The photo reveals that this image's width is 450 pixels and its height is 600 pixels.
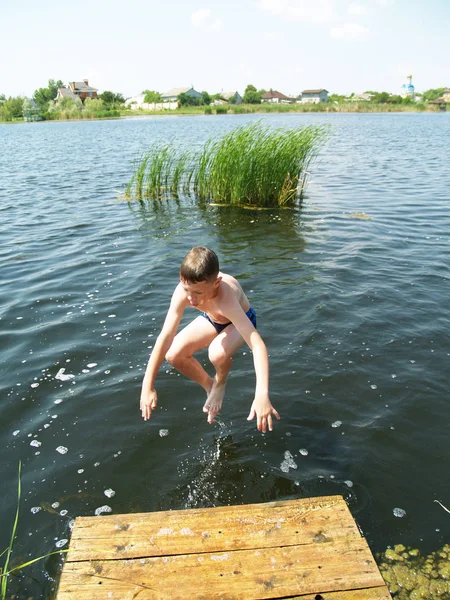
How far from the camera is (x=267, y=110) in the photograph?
98.1 metres

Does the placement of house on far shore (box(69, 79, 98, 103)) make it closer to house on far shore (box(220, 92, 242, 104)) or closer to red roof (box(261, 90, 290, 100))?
house on far shore (box(220, 92, 242, 104))

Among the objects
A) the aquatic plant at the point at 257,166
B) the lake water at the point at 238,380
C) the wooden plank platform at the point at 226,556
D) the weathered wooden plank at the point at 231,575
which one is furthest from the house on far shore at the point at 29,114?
the weathered wooden plank at the point at 231,575

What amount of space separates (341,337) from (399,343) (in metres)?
0.75

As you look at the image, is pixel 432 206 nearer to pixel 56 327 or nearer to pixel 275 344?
pixel 275 344

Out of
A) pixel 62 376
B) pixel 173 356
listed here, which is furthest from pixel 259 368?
pixel 62 376

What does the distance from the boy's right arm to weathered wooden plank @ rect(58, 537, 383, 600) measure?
4.34ft

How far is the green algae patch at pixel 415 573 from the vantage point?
10.2ft

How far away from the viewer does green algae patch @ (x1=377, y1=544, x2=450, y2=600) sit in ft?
10.2

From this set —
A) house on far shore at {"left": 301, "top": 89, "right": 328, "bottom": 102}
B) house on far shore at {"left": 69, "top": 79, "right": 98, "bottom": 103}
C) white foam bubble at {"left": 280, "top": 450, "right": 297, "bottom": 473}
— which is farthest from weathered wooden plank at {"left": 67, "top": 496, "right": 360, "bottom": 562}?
house on far shore at {"left": 301, "top": 89, "right": 328, "bottom": 102}

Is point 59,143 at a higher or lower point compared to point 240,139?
lower

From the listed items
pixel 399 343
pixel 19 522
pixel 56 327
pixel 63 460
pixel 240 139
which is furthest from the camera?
pixel 240 139

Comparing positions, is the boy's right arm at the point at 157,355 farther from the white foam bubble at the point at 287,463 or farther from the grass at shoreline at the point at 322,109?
the grass at shoreline at the point at 322,109

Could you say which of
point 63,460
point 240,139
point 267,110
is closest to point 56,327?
point 63,460

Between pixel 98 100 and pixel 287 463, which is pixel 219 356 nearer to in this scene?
pixel 287 463
